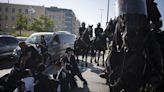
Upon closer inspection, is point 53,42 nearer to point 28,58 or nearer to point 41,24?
point 28,58

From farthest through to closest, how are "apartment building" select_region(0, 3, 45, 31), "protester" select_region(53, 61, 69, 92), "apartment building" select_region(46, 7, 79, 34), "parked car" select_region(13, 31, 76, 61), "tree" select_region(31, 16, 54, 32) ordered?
"apartment building" select_region(46, 7, 79, 34), "apartment building" select_region(0, 3, 45, 31), "tree" select_region(31, 16, 54, 32), "parked car" select_region(13, 31, 76, 61), "protester" select_region(53, 61, 69, 92)

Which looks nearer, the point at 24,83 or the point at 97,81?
the point at 24,83

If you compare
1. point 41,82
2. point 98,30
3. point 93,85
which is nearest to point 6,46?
point 98,30

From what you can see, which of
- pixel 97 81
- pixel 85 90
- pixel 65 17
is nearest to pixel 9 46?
pixel 97 81

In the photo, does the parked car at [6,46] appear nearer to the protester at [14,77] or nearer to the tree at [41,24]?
the protester at [14,77]

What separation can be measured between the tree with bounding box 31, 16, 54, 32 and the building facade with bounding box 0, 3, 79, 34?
19990 millimetres

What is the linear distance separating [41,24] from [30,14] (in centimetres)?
4495

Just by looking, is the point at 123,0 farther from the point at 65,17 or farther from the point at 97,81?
the point at 65,17

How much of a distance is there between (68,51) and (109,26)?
5.30 m

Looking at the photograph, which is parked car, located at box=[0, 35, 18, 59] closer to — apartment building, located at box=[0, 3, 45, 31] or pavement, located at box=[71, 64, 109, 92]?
pavement, located at box=[71, 64, 109, 92]

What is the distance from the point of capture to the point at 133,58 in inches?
189

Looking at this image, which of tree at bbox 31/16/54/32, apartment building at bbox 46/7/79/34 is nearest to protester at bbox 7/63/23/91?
tree at bbox 31/16/54/32

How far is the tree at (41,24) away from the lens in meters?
82.9

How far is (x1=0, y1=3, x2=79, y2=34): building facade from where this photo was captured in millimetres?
121812
